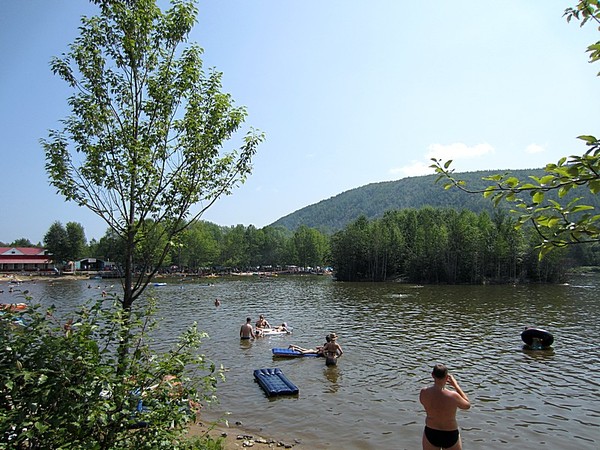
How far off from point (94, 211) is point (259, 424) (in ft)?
28.6

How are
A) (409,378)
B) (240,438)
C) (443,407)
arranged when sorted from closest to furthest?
(443,407)
(240,438)
(409,378)

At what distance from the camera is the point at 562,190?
3037mm

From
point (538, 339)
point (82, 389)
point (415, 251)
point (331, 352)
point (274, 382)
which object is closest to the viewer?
point (82, 389)

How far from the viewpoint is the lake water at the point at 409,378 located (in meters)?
12.3

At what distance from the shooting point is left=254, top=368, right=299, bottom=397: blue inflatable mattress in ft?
49.8

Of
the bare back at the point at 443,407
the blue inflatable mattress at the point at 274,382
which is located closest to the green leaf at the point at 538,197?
the bare back at the point at 443,407

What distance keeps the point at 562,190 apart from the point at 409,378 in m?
15.9

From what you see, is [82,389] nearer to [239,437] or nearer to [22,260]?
[239,437]

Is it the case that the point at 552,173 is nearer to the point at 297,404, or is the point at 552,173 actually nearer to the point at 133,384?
the point at 133,384

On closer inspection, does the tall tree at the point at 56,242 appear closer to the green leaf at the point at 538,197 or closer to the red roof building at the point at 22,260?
the red roof building at the point at 22,260

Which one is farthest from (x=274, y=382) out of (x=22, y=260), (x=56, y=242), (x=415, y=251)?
(x=22, y=260)

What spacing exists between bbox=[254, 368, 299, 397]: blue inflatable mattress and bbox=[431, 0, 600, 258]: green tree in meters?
13.4

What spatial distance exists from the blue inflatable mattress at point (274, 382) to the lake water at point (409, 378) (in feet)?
0.91

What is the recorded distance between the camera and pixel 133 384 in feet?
17.1
